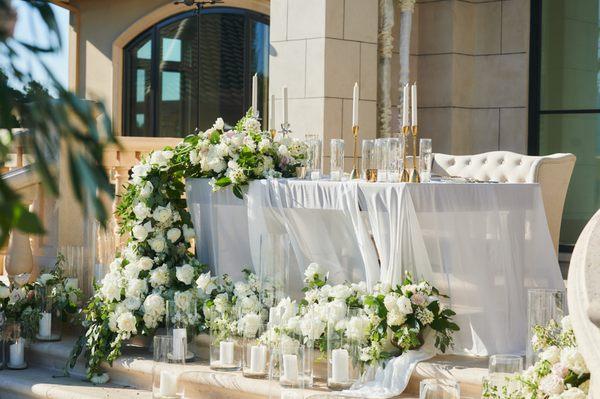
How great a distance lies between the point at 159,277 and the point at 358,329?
1549mm

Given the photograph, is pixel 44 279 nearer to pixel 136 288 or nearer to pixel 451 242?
pixel 136 288

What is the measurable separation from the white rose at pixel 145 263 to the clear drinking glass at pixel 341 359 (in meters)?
1.52

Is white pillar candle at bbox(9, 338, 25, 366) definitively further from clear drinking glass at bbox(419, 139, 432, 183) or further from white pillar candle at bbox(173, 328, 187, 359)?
clear drinking glass at bbox(419, 139, 432, 183)

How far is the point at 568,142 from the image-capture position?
9.47 metres

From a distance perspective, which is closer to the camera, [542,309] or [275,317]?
[542,309]

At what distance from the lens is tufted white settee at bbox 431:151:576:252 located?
6043 mm

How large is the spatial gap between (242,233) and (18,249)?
184cm

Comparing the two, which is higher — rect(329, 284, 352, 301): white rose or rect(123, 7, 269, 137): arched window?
rect(123, 7, 269, 137): arched window

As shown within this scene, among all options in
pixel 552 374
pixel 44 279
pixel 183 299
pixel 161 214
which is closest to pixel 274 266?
pixel 183 299

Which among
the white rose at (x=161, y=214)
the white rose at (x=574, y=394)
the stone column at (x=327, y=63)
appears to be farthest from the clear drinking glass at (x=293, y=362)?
the stone column at (x=327, y=63)

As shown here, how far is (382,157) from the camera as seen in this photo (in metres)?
5.26

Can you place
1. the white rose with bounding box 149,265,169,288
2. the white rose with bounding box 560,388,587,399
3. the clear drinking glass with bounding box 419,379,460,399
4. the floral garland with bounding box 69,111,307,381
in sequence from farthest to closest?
the white rose with bounding box 149,265,169,288 → the floral garland with bounding box 69,111,307,381 → the clear drinking glass with bounding box 419,379,460,399 → the white rose with bounding box 560,388,587,399

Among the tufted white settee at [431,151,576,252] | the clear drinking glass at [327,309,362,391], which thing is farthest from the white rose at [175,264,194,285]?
the tufted white settee at [431,151,576,252]

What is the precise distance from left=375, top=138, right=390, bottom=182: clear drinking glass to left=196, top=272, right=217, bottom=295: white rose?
113 centimetres
